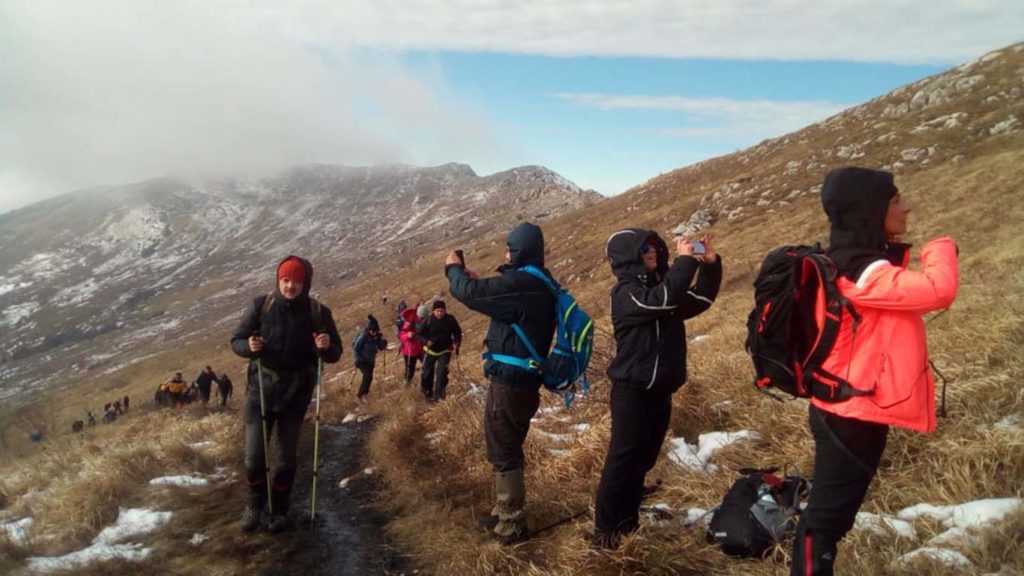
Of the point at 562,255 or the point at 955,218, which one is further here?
the point at 562,255

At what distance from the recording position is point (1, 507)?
8.68m

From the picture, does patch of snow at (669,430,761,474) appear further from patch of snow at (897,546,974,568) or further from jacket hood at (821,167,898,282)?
jacket hood at (821,167,898,282)

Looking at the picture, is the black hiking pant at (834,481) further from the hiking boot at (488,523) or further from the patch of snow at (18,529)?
the patch of snow at (18,529)

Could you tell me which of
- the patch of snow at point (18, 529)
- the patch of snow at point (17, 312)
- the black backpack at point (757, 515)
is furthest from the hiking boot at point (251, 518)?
the patch of snow at point (17, 312)

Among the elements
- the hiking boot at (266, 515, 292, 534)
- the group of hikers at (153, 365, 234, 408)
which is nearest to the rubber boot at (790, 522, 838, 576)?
the hiking boot at (266, 515, 292, 534)

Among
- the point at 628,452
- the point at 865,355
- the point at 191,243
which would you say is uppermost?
the point at 191,243

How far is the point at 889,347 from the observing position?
2.84 m

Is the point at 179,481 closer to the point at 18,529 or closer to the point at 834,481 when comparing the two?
the point at 18,529

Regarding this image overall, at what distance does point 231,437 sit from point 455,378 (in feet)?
14.3

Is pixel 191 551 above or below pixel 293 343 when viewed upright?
below

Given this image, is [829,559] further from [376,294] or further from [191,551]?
[376,294]

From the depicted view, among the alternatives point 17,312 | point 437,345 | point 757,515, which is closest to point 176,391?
point 437,345

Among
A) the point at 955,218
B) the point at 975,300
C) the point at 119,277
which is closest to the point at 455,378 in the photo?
the point at 975,300

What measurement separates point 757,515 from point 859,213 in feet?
7.24
